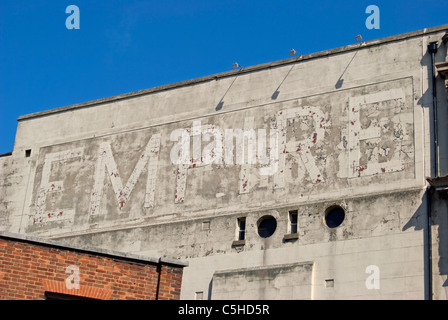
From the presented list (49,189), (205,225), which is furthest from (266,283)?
(49,189)

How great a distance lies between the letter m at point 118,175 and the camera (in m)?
42.6

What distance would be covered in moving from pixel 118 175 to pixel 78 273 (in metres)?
20.7

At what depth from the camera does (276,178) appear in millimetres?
39406

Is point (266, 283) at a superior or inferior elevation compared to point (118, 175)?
Result: inferior

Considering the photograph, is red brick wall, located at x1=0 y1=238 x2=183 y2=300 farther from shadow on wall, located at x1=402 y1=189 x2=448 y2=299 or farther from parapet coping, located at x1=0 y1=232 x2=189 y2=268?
shadow on wall, located at x1=402 y1=189 x2=448 y2=299

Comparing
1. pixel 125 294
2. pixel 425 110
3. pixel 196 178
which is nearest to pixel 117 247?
pixel 196 178

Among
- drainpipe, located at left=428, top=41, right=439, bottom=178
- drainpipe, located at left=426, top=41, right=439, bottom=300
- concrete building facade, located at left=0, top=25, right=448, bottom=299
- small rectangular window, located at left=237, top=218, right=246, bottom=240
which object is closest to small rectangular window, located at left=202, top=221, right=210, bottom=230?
concrete building facade, located at left=0, top=25, right=448, bottom=299

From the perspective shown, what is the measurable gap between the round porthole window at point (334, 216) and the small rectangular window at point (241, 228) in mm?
3775

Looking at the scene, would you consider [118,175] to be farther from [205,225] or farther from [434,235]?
[434,235]

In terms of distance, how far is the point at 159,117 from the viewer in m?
44.1

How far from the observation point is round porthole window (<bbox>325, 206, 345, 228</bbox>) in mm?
37000

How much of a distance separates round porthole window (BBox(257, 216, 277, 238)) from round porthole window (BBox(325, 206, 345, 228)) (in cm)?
236

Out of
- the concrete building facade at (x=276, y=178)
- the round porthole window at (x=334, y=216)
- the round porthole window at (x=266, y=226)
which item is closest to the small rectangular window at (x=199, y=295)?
the concrete building facade at (x=276, y=178)

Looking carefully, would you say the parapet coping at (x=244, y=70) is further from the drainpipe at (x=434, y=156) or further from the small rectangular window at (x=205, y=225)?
the small rectangular window at (x=205, y=225)
